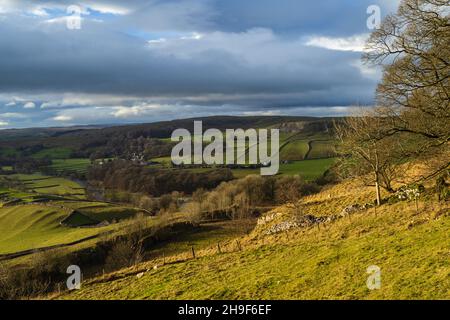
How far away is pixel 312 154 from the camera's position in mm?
121500

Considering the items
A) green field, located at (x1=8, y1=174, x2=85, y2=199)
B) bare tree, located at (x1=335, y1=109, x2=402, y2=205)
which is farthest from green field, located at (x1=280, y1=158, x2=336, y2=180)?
green field, located at (x1=8, y1=174, x2=85, y2=199)

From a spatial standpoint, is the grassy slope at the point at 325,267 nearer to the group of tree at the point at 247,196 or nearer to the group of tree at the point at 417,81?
the group of tree at the point at 417,81

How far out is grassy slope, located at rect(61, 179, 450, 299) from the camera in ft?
44.7

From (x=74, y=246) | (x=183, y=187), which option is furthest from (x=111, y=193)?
(x=74, y=246)

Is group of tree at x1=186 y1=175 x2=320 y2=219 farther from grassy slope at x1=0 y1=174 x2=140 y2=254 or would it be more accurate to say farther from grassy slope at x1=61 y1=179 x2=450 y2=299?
grassy slope at x1=61 y1=179 x2=450 y2=299

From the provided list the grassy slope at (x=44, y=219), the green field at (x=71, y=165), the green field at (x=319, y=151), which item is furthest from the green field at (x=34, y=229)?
the green field at (x=319, y=151)

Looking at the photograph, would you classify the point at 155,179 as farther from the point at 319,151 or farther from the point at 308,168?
the point at 319,151

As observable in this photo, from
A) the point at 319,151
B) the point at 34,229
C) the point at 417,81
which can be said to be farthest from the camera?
the point at 319,151

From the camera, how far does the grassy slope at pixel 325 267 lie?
13.6 m

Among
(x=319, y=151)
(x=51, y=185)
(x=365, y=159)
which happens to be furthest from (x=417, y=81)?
(x=51, y=185)

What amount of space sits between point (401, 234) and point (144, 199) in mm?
88587

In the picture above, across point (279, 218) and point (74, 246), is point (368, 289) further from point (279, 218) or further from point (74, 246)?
point (74, 246)

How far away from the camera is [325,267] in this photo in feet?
56.7
